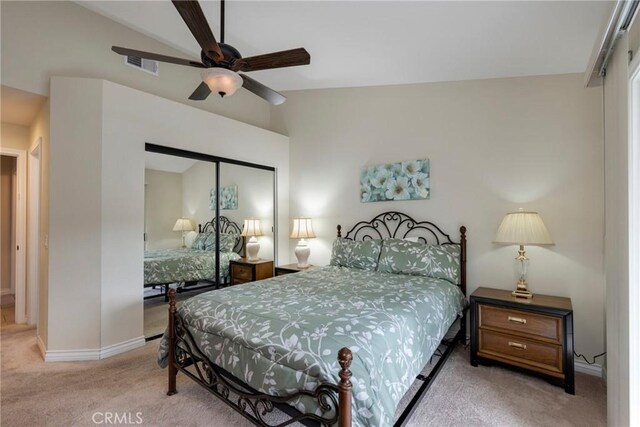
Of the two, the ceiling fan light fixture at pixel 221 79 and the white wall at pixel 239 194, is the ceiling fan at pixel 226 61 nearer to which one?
the ceiling fan light fixture at pixel 221 79

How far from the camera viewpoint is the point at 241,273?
4078mm

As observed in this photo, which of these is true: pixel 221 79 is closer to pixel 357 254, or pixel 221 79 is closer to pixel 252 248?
pixel 357 254

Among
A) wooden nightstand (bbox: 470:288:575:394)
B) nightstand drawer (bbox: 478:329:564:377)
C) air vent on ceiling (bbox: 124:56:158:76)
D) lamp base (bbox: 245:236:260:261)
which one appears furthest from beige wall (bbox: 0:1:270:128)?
nightstand drawer (bbox: 478:329:564:377)

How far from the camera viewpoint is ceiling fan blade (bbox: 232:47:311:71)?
2.02 metres

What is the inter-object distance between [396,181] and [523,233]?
147 cm

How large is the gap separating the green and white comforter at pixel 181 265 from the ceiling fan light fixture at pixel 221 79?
2.09 metres

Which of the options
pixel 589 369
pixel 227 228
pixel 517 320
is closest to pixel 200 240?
pixel 227 228

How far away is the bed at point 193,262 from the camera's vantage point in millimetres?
3314

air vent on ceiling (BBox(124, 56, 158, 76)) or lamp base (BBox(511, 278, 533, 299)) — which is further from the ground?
air vent on ceiling (BBox(124, 56, 158, 76))

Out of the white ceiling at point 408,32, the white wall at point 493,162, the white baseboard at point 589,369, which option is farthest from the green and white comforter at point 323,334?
the white ceiling at point 408,32

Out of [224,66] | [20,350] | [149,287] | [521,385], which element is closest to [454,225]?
[521,385]

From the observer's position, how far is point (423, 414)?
2.04m

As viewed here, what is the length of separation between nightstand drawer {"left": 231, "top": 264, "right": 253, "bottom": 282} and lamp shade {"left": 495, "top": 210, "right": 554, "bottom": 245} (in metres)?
2.96

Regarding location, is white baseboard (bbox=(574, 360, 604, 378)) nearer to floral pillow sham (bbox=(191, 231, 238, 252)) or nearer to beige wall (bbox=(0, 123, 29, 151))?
floral pillow sham (bbox=(191, 231, 238, 252))
